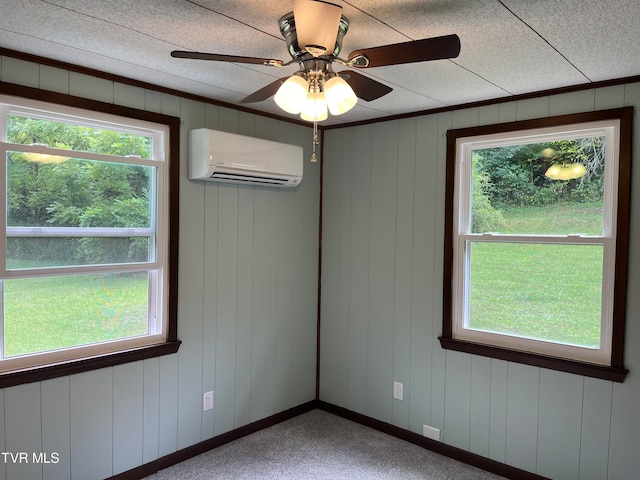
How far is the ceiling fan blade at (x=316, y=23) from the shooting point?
139cm

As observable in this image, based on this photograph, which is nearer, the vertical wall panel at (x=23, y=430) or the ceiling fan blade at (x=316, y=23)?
the ceiling fan blade at (x=316, y=23)

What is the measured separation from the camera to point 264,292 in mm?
3527

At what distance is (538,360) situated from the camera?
109 inches

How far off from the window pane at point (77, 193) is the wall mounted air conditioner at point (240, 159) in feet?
1.02

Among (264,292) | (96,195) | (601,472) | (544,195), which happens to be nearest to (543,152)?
(544,195)

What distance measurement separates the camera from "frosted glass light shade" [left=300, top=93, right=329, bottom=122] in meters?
1.75

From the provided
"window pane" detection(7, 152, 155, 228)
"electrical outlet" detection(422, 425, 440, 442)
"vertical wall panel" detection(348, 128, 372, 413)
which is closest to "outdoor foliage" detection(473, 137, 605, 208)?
"vertical wall panel" detection(348, 128, 372, 413)

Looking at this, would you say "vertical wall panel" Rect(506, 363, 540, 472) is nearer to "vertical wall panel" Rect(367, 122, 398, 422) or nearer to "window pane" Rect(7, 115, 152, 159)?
"vertical wall panel" Rect(367, 122, 398, 422)

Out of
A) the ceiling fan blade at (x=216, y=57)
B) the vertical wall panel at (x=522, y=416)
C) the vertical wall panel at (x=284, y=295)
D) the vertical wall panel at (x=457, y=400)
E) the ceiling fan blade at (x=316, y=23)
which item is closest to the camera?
the ceiling fan blade at (x=316, y=23)

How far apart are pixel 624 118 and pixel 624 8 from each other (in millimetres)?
1008

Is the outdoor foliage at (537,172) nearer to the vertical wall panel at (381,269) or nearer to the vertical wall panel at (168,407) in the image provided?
the vertical wall panel at (381,269)

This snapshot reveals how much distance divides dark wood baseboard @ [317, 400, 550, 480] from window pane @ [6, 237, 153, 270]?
6.63 ft

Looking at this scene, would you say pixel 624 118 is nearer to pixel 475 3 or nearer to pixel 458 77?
pixel 458 77

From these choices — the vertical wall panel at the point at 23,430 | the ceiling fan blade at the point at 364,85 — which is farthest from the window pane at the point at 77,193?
→ the ceiling fan blade at the point at 364,85
